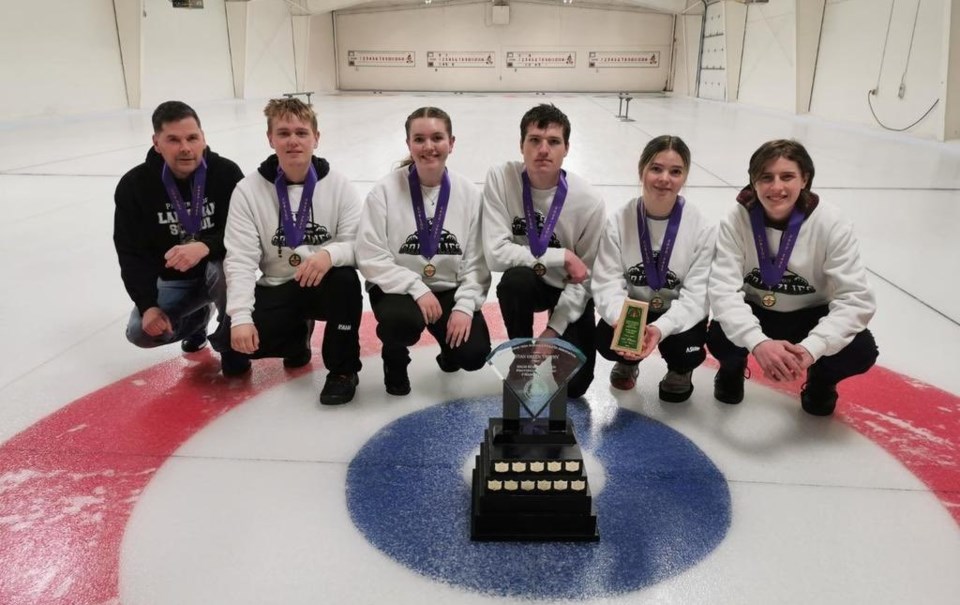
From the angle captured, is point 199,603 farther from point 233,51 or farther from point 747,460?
point 233,51

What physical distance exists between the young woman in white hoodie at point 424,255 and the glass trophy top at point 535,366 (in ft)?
2.13

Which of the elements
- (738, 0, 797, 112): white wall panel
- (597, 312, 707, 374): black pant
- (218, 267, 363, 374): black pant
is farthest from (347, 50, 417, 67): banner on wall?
(597, 312, 707, 374): black pant

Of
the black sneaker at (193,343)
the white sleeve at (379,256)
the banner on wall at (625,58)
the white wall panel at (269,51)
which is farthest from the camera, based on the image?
the banner on wall at (625,58)

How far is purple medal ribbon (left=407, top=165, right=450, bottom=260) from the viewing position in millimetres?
2395

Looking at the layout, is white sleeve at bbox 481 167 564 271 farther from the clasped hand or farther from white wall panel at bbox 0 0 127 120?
white wall panel at bbox 0 0 127 120

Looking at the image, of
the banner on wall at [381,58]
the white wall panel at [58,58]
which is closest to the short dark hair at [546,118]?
the white wall panel at [58,58]

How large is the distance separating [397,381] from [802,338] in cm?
152

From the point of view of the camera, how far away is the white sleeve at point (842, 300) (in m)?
2.12

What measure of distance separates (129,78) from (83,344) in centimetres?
1434

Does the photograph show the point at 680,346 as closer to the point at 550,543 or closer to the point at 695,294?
the point at 695,294

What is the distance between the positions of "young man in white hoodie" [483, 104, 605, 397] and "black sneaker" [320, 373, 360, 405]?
25.7 inches

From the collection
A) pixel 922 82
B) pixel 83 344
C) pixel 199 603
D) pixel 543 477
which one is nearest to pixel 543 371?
pixel 543 477

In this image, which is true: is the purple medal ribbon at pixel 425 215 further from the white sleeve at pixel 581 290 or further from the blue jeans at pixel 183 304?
the blue jeans at pixel 183 304

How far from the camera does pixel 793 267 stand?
7.43 ft
